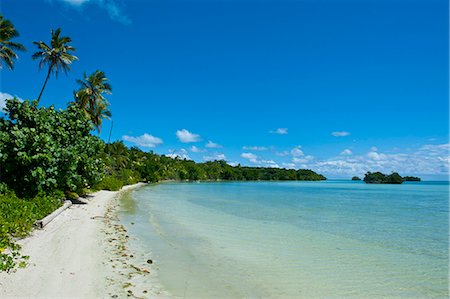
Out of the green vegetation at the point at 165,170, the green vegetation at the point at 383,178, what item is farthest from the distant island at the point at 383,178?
the green vegetation at the point at 165,170

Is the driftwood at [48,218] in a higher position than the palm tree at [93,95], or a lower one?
lower

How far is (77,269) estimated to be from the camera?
6.09m

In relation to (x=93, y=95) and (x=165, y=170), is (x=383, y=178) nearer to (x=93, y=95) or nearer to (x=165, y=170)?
(x=165, y=170)

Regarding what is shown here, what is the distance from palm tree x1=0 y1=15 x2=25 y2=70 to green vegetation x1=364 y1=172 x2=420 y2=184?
106m

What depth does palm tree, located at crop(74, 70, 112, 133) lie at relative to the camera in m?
33.2

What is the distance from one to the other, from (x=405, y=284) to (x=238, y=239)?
16.5 feet

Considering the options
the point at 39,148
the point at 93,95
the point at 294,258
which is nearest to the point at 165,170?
the point at 93,95

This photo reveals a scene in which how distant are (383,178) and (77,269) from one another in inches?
4574

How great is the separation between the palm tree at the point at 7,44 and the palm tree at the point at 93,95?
8.71 metres

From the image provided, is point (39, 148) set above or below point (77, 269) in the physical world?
above

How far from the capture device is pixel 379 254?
8.86 metres

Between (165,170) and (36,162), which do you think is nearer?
(36,162)

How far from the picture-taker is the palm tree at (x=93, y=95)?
33219 millimetres

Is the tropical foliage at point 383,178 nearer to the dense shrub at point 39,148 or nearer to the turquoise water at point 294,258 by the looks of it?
the turquoise water at point 294,258
